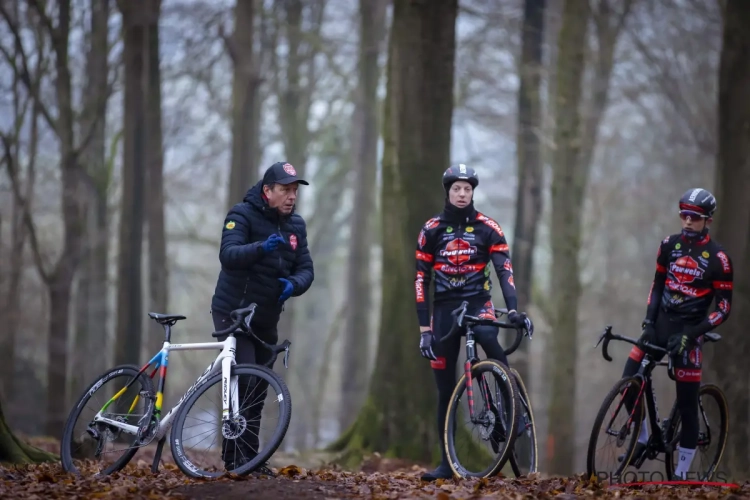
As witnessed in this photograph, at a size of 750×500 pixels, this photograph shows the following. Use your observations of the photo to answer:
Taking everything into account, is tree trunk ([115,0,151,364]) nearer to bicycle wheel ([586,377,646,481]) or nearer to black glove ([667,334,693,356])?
bicycle wheel ([586,377,646,481])

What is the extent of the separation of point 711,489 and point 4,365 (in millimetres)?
15578

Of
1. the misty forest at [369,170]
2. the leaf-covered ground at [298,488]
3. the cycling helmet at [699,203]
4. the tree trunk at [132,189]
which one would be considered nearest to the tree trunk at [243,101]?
the misty forest at [369,170]

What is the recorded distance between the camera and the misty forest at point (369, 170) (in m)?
11.0

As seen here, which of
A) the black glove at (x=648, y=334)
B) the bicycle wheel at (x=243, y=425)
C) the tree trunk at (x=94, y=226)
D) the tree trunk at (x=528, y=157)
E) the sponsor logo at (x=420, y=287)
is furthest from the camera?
the tree trunk at (x=94, y=226)

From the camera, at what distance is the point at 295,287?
7398 mm

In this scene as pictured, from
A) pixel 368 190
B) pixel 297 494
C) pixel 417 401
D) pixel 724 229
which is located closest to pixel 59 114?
pixel 368 190

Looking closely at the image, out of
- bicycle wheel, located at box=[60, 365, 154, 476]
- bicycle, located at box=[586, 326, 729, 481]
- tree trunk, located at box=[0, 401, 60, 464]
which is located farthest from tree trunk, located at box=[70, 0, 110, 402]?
bicycle, located at box=[586, 326, 729, 481]

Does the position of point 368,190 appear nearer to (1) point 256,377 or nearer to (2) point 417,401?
(2) point 417,401

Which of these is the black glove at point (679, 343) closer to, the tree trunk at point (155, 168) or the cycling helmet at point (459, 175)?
the cycling helmet at point (459, 175)

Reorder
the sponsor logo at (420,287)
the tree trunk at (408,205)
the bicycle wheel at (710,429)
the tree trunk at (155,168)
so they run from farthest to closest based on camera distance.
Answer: the tree trunk at (155,168)
the tree trunk at (408,205)
the bicycle wheel at (710,429)
the sponsor logo at (420,287)

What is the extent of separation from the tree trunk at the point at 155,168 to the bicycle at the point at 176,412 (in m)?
9.42

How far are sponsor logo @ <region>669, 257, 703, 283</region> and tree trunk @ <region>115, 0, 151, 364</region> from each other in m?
9.22

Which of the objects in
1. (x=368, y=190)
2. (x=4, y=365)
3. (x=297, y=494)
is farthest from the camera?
(x=368, y=190)

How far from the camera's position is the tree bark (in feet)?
70.2
